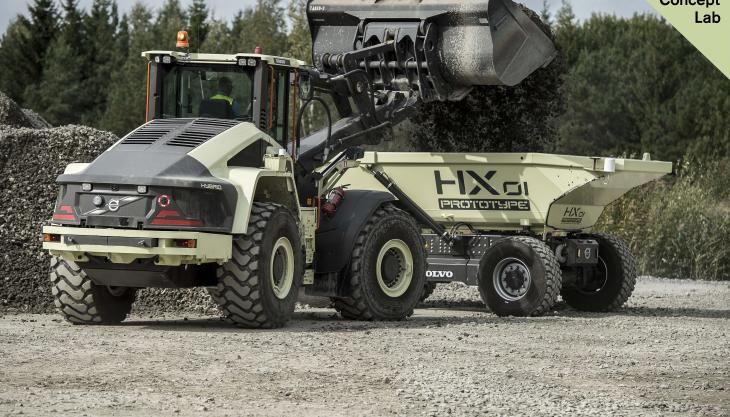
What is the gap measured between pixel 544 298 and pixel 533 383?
17.6 feet

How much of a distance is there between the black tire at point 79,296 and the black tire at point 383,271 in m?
2.30

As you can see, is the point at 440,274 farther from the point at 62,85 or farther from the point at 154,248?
the point at 62,85

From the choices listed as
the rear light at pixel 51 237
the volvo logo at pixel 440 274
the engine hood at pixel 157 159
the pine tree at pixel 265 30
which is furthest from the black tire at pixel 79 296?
the pine tree at pixel 265 30

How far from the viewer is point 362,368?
9.16m

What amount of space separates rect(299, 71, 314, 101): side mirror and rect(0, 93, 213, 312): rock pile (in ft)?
8.67

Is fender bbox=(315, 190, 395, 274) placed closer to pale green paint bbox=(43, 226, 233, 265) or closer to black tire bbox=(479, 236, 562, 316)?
pale green paint bbox=(43, 226, 233, 265)

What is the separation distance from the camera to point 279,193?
12.2 metres

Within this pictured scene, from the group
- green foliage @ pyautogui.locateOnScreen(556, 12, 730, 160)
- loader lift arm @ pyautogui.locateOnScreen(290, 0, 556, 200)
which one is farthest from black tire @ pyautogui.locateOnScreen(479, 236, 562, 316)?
Result: green foliage @ pyautogui.locateOnScreen(556, 12, 730, 160)

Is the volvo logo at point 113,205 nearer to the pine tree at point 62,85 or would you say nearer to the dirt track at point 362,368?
the dirt track at point 362,368

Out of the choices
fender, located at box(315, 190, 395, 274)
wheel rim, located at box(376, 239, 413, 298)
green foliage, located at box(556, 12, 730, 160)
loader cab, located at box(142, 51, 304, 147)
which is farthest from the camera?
green foliage, located at box(556, 12, 730, 160)

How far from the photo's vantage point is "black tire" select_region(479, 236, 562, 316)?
14.1m

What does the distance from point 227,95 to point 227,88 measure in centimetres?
7

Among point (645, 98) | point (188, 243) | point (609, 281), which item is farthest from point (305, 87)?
point (645, 98)

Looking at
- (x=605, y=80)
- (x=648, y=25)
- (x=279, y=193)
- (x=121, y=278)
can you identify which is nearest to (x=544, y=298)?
(x=279, y=193)
